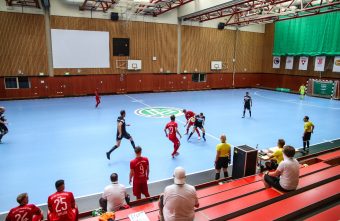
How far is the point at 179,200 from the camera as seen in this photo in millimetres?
3824

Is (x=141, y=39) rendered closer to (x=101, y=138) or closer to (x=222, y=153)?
(x=101, y=138)

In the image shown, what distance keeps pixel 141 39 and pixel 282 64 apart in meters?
18.4

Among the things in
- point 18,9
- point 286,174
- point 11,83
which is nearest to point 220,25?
point 18,9

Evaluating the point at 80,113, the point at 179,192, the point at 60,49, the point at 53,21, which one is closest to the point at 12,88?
the point at 60,49

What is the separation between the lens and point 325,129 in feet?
45.8

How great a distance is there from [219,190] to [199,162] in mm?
2794

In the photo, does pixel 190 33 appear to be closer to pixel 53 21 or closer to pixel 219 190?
pixel 53 21

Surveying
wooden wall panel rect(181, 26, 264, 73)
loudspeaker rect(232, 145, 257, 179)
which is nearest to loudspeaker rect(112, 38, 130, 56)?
wooden wall panel rect(181, 26, 264, 73)

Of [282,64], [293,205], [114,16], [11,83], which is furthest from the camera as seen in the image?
[282,64]

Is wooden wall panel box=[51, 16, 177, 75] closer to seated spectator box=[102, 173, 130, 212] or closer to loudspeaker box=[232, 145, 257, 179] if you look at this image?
loudspeaker box=[232, 145, 257, 179]

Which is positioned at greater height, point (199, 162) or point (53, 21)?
point (53, 21)

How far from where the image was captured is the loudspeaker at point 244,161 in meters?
7.33

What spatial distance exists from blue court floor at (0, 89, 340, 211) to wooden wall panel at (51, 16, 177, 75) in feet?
24.2

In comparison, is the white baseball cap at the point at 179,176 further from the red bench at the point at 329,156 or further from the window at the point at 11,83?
the window at the point at 11,83
